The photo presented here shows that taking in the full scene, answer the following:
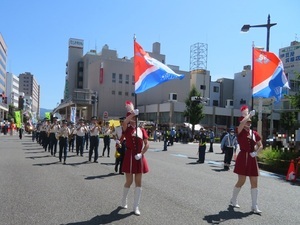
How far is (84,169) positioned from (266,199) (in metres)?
6.77

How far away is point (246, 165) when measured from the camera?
24.3 ft

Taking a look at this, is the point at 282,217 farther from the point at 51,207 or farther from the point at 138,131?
the point at 51,207

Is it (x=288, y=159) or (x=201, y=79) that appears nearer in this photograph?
(x=288, y=159)

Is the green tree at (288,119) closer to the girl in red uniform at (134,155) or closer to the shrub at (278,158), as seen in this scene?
the shrub at (278,158)

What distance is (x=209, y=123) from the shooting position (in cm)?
6938

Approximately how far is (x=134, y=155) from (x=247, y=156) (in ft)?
8.05

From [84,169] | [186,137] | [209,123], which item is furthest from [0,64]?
[84,169]

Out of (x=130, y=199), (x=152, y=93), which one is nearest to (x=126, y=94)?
(x=152, y=93)

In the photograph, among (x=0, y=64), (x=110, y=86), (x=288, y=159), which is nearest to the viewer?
(x=288, y=159)

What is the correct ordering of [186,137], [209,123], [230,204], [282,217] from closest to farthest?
[282,217] < [230,204] < [186,137] < [209,123]

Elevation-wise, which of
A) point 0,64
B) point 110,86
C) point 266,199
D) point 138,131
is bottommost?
point 266,199

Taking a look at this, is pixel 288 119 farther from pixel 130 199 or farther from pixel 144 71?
pixel 130 199

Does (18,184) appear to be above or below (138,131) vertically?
below

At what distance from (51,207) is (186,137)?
3857cm
